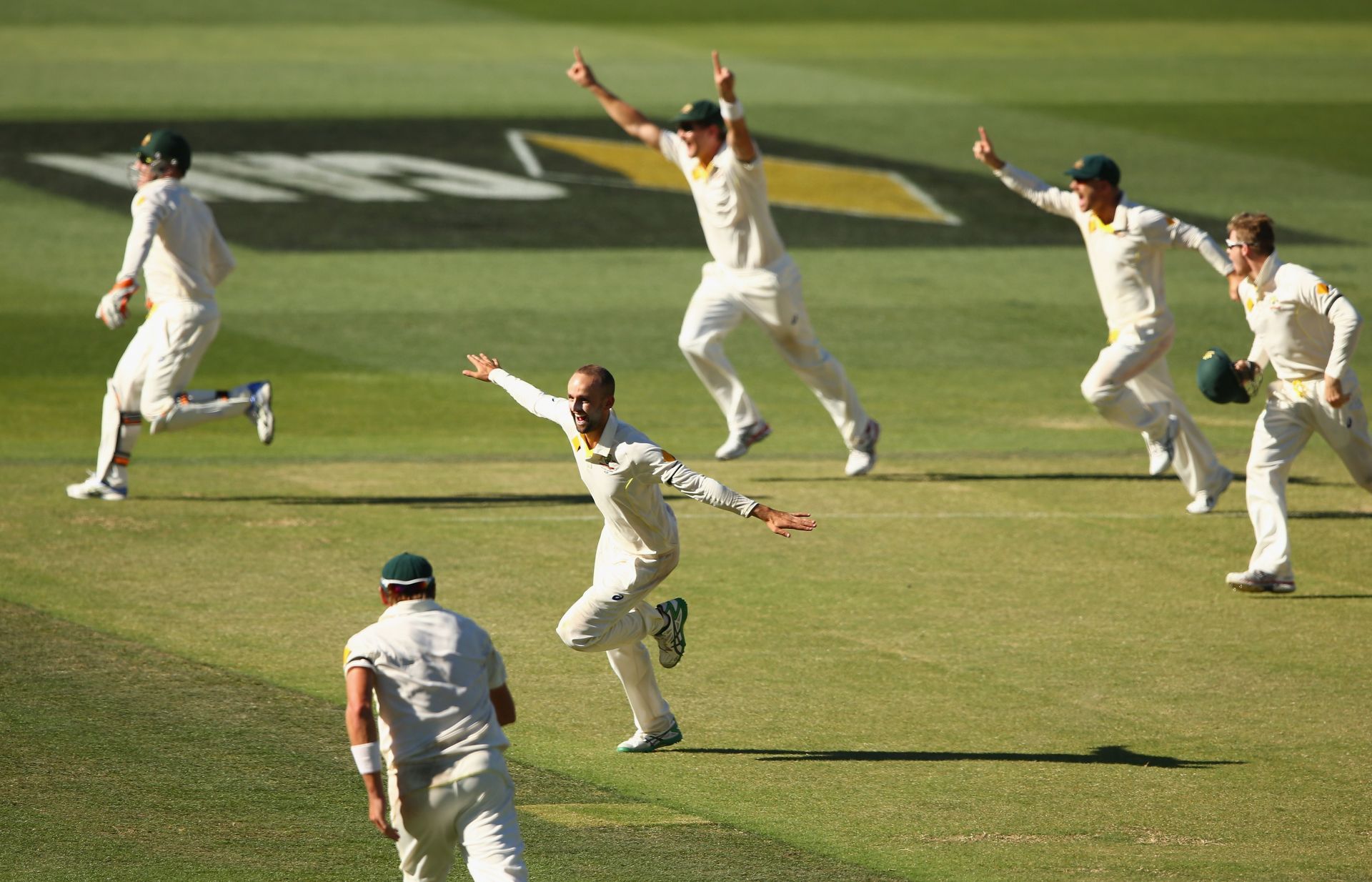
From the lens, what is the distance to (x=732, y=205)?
15.4 m

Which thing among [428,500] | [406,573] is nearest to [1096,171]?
[428,500]

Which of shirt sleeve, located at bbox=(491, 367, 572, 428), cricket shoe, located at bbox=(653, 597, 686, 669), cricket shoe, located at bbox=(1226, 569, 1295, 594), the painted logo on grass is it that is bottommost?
cricket shoe, located at bbox=(1226, 569, 1295, 594)

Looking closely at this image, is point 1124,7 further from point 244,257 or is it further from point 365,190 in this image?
point 244,257

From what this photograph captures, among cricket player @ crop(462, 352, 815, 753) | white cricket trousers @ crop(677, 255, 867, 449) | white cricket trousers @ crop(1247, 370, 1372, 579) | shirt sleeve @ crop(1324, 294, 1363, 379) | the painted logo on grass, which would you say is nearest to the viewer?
cricket player @ crop(462, 352, 815, 753)

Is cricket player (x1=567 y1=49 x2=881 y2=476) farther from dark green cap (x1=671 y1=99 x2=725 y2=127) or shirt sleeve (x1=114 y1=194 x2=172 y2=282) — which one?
shirt sleeve (x1=114 y1=194 x2=172 y2=282)

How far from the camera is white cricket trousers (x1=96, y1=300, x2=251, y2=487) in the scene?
14.7 m

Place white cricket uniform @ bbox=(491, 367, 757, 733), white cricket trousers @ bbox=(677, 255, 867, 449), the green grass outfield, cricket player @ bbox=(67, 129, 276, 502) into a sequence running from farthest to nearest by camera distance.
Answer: white cricket trousers @ bbox=(677, 255, 867, 449) < cricket player @ bbox=(67, 129, 276, 502) < white cricket uniform @ bbox=(491, 367, 757, 733) < the green grass outfield

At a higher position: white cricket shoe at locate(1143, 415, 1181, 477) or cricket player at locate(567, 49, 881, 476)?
cricket player at locate(567, 49, 881, 476)

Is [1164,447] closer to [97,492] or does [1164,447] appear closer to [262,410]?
[262,410]

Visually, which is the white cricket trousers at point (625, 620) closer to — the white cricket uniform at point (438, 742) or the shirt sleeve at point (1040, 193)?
the white cricket uniform at point (438, 742)

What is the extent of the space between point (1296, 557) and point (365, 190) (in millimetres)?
18572

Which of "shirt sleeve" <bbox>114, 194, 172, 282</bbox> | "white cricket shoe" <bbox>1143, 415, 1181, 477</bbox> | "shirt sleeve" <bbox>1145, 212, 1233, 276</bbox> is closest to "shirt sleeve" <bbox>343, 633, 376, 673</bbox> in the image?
"shirt sleeve" <bbox>114, 194, 172, 282</bbox>

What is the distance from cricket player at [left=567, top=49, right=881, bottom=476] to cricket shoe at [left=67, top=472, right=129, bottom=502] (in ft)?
14.7

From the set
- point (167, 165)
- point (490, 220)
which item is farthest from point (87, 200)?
point (167, 165)
